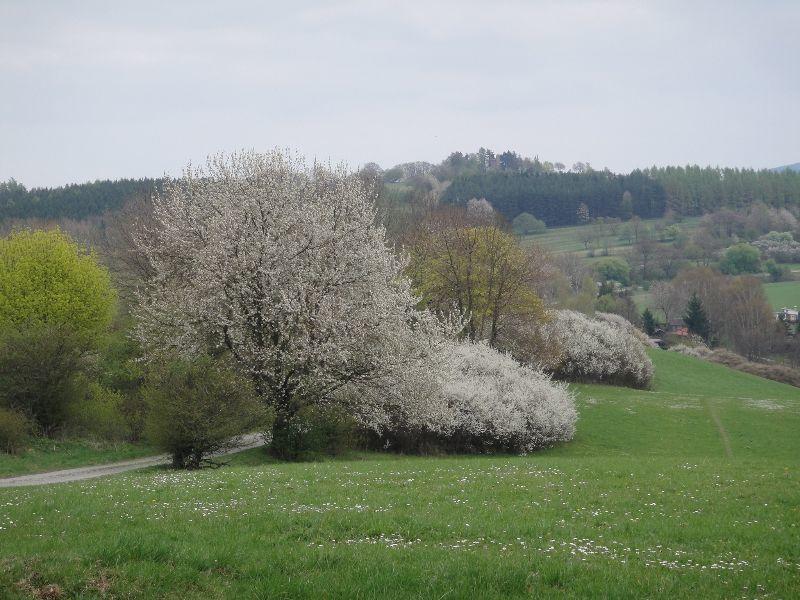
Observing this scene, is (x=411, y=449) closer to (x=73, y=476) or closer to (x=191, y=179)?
(x=73, y=476)

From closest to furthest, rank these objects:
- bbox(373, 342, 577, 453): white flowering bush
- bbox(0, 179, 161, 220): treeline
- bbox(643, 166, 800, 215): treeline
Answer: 1. bbox(373, 342, 577, 453): white flowering bush
2. bbox(0, 179, 161, 220): treeline
3. bbox(643, 166, 800, 215): treeline

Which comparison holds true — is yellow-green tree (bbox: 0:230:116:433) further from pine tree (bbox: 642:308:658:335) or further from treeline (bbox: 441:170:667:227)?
treeline (bbox: 441:170:667:227)

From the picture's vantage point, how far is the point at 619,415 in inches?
1511

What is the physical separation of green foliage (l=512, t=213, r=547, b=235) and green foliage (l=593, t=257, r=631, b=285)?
21362 mm

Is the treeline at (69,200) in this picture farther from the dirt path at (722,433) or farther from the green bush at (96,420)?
the dirt path at (722,433)

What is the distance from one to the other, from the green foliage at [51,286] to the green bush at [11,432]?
1081 cm

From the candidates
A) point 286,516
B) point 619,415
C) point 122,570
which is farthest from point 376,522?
point 619,415

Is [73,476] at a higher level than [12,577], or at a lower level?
lower

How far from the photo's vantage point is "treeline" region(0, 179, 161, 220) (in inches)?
3600

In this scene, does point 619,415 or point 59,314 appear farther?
point 619,415

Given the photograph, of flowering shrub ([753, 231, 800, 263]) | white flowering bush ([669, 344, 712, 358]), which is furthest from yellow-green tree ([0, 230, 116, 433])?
flowering shrub ([753, 231, 800, 263])

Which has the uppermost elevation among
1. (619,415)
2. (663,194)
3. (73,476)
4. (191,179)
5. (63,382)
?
(663,194)

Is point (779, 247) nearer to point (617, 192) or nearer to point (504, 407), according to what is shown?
point (617, 192)

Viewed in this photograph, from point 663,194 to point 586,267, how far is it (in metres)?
53.1
